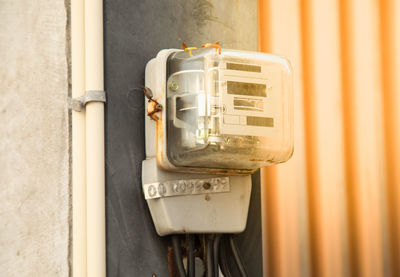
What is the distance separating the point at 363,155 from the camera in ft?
5.82

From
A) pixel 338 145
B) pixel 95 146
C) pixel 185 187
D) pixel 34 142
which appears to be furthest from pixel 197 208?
pixel 338 145

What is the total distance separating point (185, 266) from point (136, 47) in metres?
0.52

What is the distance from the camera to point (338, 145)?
1794 mm

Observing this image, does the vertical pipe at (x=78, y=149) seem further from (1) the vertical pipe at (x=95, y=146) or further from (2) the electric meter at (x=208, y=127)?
(2) the electric meter at (x=208, y=127)

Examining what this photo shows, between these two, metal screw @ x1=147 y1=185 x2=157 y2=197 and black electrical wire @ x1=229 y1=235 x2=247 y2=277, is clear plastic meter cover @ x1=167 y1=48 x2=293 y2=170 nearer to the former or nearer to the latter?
metal screw @ x1=147 y1=185 x2=157 y2=197

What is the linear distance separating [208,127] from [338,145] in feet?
2.70

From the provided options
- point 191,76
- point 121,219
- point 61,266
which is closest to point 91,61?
point 191,76

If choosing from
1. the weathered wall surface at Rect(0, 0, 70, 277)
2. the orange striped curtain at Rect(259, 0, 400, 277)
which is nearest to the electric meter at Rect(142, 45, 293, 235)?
the weathered wall surface at Rect(0, 0, 70, 277)

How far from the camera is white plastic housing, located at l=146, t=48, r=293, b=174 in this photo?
3.64ft

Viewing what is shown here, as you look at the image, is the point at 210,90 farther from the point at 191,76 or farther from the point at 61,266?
the point at 61,266

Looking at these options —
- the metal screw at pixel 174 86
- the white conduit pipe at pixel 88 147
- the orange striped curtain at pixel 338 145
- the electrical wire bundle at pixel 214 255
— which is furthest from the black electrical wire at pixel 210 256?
the orange striped curtain at pixel 338 145

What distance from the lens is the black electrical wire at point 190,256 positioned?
3.93 feet

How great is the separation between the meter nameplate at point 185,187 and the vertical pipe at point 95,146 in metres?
0.11

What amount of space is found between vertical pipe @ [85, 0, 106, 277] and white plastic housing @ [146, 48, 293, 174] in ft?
0.38
